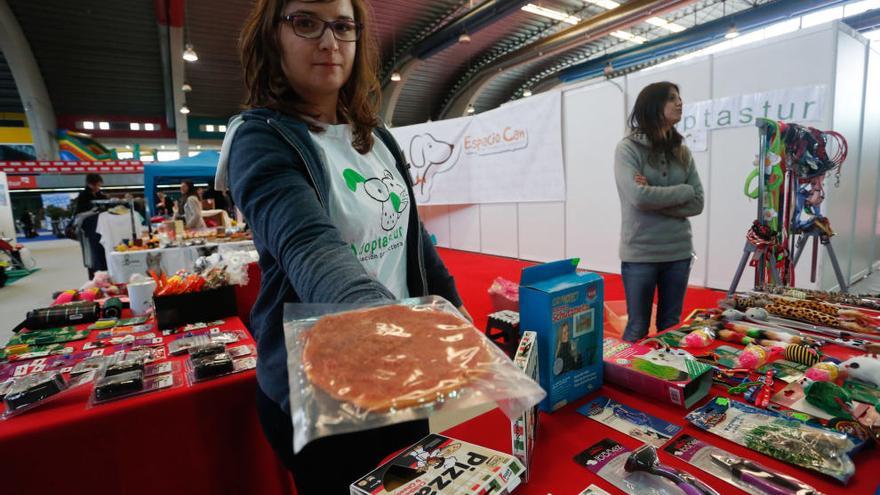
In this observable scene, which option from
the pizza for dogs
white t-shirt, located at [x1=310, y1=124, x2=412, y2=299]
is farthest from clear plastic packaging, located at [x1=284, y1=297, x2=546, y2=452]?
white t-shirt, located at [x1=310, y1=124, x2=412, y2=299]

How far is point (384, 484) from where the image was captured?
21.1 inches

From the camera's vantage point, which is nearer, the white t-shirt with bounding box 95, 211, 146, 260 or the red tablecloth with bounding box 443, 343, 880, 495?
the red tablecloth with bounding box 443, 343, 880, 495

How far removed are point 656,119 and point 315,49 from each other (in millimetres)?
1634

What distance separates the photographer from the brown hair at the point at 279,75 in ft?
2.28

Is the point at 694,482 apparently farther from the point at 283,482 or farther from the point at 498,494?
the point at 283,482

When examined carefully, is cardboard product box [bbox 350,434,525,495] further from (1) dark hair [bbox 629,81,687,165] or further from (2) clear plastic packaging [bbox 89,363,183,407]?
(1) dark hair [bbox 629,81,687,165]

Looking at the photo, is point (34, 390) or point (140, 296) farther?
point (140, 296)

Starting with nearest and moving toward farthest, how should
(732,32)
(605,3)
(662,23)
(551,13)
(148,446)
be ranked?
(148,446)
(732,32)
(605,3)
(551,13)
(662,23)

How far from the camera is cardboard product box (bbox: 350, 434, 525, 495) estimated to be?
20.7 inches

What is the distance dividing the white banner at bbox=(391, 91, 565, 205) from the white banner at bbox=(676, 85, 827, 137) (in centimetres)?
143

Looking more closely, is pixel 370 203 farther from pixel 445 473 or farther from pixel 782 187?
pixel 782 187

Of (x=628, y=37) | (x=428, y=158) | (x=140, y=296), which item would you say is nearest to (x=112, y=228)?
(x=140, y=296)

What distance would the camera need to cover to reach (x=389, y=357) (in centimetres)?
41

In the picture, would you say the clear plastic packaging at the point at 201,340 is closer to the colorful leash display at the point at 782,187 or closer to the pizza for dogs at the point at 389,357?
the pizza for dogs at the point at 389,357
